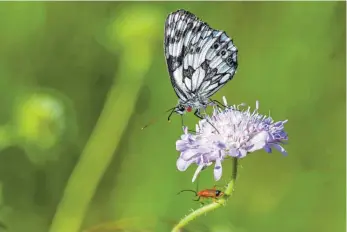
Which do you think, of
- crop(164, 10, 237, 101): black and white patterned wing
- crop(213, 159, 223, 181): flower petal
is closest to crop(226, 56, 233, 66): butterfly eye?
crop(164, 10, 237, 101): black and white patterned wing

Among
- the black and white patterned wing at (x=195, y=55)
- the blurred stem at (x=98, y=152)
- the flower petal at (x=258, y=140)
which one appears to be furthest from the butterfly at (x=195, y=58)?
the blurred stem at (x=98, y=152)

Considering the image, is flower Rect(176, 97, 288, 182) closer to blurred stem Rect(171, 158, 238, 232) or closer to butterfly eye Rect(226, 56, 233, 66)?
blurred stem Rect(171, 158, 238, 232)

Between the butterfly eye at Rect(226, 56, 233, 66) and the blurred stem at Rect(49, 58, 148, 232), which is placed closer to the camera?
the butterfly eye at Rect(226, 56, 233, 66)

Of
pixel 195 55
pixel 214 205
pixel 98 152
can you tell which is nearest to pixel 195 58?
pixel 195 55

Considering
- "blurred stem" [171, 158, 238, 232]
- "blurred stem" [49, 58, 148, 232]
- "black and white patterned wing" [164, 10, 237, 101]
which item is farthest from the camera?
"blurred stem" [49, 58, 148, 232]

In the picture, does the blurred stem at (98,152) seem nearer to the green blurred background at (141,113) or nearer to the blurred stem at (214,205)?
the green blurred background at (141,113)
